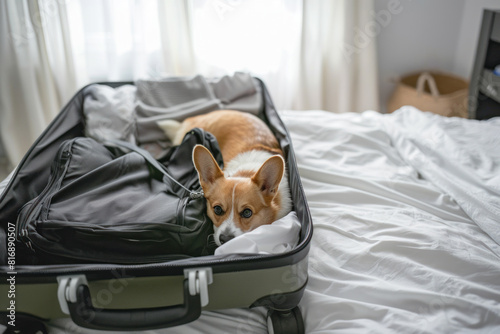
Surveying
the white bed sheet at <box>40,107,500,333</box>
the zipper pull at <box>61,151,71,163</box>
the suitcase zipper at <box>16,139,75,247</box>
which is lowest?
the white bed sheet at <box>40,107,500,333</box>

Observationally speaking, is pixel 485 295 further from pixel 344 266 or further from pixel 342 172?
pixel 342 172

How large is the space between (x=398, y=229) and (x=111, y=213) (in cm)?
84

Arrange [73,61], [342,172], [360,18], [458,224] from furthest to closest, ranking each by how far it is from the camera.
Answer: [360,18], [73,61], [342,172], [458,224]

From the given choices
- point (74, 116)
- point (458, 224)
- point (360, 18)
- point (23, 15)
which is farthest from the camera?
point (360, 18)

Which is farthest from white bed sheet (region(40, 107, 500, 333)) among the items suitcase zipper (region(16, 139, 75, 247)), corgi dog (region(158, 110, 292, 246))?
suitcase zipper (region(16, 139, 75, 247))

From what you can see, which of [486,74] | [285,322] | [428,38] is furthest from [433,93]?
[285,322]

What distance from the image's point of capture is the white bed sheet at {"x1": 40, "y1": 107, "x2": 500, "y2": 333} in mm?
887

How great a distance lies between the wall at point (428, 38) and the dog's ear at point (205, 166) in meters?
2.12

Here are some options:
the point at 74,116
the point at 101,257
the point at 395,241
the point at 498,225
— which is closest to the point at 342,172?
the point at 395,241

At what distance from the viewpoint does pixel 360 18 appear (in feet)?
8.43

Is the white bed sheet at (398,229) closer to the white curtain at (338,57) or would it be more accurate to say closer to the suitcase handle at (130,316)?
the suitcase handle at (130,316)

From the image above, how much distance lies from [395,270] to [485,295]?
21 cm

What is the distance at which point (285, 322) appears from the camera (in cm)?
87

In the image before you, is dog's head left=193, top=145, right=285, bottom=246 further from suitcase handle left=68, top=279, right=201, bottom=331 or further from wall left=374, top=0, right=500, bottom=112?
wall left=374, top=0, right=500, bottom=112
